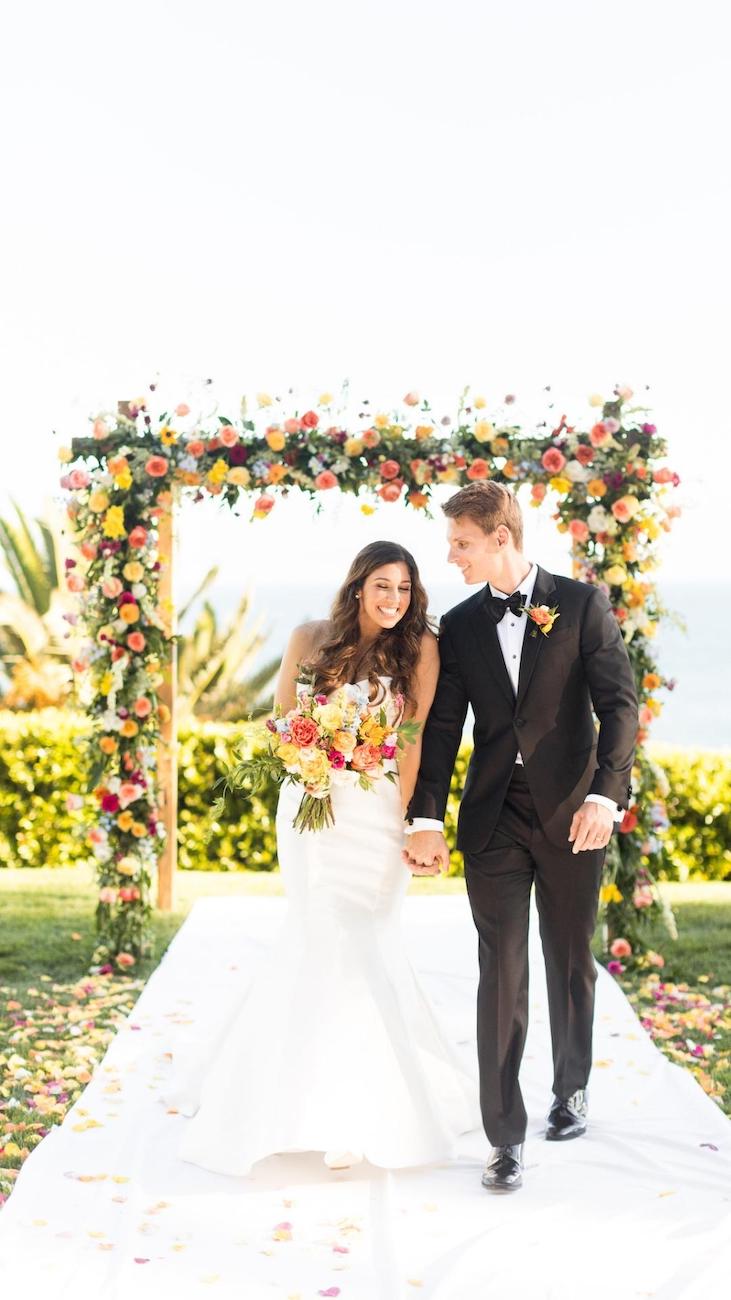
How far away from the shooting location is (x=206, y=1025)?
576cm

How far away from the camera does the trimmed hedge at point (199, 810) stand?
9.97 metres

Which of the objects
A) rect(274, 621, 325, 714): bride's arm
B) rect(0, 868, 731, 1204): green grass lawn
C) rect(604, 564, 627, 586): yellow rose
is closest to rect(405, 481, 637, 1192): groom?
rect(274, 621, 325, 714): bride's arm

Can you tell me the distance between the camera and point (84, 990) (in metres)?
6.62

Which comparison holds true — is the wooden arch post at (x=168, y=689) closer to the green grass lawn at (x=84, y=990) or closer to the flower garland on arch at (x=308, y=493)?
the flower garland on arch at (x=308, y=493)

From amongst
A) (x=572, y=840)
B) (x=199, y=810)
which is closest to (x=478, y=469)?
(x=572, y=840)

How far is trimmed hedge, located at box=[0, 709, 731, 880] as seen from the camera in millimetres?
9969

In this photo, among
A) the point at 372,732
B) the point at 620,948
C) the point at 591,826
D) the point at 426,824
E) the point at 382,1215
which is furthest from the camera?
the point at 620,948

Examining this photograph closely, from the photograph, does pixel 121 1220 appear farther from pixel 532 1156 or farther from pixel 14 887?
pixel 14 887

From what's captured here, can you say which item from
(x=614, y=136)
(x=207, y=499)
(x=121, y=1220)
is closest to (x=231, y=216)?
(x=614, y=136)

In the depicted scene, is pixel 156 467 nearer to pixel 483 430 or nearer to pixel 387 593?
pixel 483 430

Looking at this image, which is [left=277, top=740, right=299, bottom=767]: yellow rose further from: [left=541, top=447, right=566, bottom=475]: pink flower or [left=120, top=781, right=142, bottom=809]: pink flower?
[left=541, top=447, right=566, bottom=475]: pink flower

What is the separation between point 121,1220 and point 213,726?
22.1 ft

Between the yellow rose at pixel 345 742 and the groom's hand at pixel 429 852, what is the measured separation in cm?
32

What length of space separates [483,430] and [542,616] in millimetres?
2927
